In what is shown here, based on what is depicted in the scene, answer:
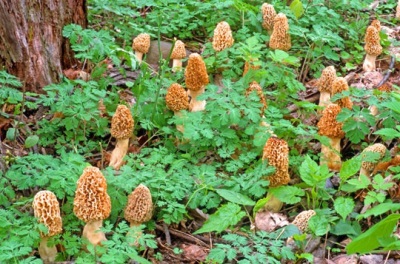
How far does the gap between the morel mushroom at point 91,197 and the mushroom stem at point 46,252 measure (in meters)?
0.27

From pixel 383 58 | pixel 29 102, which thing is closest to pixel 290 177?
pixel 29 102

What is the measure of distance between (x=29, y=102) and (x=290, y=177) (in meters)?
2.26

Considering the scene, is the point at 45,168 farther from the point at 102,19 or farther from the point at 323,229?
the point at 102,19

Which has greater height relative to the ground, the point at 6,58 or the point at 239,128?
the point at 6,58

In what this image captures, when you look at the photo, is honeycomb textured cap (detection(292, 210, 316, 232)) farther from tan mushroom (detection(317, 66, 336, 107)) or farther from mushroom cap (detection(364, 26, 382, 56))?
mushroom cap (detection(364, 26, 382, 56))

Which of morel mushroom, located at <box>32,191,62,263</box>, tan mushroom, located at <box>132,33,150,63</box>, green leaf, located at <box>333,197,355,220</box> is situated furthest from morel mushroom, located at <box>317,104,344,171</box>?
tan mushroom, located at <box>132,33,150,63</box>

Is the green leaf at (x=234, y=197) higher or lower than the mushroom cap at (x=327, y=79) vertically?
lower

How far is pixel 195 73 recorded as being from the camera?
520cm

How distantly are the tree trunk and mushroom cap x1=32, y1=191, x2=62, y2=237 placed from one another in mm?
1887

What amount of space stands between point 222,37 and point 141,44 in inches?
36.1

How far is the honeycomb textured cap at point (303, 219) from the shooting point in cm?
401

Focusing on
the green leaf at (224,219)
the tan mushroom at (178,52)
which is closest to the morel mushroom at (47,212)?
the green leaf at (224,219)

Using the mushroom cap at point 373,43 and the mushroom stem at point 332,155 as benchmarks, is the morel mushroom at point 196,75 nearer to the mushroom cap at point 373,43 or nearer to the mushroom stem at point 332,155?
the mushroom stem at point 332,155

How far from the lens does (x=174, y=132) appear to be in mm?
5000
